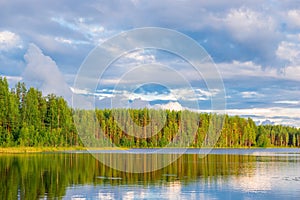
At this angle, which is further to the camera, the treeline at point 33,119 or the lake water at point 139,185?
the treeline at point 33,119

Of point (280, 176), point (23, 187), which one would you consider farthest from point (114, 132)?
point (23, 187)

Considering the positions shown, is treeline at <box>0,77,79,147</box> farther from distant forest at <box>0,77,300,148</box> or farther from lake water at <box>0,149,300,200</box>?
lake water at <box>0,149,300,200</box>

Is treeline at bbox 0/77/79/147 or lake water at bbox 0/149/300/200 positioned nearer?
lake water at bbox 0/149/300/200

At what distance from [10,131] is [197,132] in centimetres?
9890

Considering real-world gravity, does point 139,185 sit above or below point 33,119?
below

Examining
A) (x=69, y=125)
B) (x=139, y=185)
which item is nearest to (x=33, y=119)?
(x=69, y=125)

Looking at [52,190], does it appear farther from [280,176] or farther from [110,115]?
[110,115]

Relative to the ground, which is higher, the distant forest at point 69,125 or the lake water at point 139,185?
the distant forest at point 69,125

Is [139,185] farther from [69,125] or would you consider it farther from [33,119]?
[69,125]

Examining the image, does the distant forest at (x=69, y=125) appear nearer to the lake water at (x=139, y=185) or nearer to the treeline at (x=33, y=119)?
the treeline at (x=33, y=119)

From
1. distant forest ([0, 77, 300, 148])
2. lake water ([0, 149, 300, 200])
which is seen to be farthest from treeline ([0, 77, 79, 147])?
lake water ([0, 149, 300, 200])

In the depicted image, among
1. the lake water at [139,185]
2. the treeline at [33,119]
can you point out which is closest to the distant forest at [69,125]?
the treeline at [33,119]

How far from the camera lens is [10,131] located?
383 feet

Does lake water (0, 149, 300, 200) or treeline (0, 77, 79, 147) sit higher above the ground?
treeline (0, 77, 79, 147)
